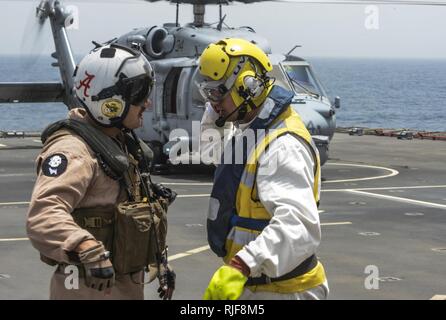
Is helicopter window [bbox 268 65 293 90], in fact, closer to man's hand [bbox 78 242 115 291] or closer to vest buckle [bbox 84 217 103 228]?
vest buckle [bbox 84 217 103 228]

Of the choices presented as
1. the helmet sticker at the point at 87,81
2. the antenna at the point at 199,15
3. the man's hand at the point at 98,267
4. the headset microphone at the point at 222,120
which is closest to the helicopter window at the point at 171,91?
the antenna at the point at 199,15

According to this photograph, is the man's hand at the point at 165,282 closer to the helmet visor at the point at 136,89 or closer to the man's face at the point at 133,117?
the man's face at the point at 133,117

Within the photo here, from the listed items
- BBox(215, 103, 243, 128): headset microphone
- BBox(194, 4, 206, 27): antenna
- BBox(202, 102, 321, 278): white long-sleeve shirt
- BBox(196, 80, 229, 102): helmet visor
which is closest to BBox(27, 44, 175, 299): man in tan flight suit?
BBox(196, 80, 229, 102): helmet visor

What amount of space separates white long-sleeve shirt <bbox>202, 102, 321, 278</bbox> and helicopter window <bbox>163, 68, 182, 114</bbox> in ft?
55.8

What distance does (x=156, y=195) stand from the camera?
5.72m

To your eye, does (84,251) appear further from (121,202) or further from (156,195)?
(156,195)

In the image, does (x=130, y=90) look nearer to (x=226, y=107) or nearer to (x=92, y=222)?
(x=226, y=107)

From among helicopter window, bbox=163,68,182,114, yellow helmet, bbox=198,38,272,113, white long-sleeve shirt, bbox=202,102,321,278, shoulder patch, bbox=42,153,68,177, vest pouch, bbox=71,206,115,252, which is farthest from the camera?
helicopter window, bbox=163,68,182,114

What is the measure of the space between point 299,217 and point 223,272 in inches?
18.3

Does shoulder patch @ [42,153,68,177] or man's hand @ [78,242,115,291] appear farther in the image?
shoulder patch @ [42,153,68,177]

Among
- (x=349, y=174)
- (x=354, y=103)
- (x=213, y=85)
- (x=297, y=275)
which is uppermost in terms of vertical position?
(x=213, y=85)

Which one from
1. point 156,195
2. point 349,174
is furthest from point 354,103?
point 156,195

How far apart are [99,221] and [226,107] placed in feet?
2.98

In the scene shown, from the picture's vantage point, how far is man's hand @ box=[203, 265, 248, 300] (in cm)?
481
